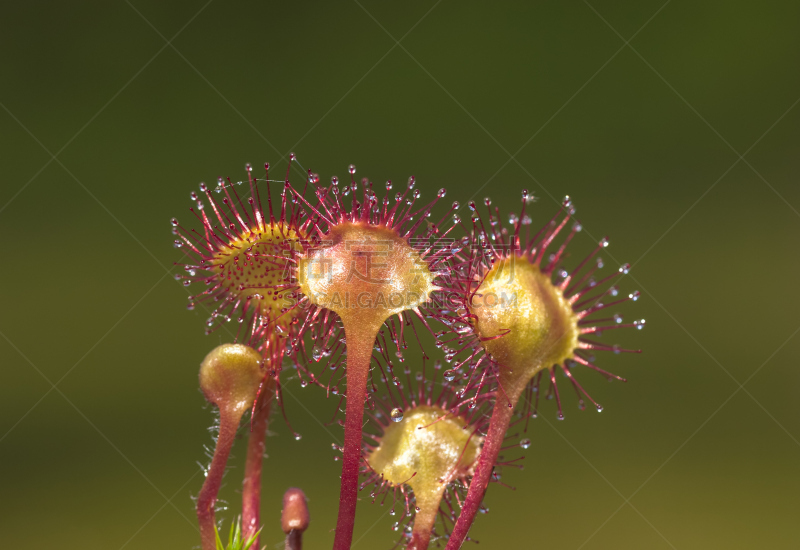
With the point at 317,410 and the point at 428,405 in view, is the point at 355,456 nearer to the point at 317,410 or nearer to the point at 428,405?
the point at 428,405

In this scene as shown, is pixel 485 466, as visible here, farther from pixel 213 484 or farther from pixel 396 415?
pixel 213 484

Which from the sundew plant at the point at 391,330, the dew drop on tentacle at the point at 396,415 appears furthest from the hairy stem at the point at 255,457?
the dew drop on tentacle at the point at 396,415

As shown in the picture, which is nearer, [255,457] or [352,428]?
[352,428]

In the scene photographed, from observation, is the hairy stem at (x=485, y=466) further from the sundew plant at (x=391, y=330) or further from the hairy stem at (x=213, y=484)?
A: the hairy stem at (x=213, y=484)

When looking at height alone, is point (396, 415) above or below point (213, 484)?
above

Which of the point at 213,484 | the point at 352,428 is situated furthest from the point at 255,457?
the point at 352,428

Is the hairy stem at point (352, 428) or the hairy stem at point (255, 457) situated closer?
the hairy stem at point (352, 428)

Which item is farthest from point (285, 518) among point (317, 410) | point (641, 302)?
point (641, 302)

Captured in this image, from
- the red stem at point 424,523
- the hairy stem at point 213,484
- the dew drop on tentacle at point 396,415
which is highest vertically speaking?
the dew drop on tentacle at point 396,415

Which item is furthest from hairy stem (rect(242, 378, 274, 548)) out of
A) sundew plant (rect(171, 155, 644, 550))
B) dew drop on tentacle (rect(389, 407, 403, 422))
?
dew drop on tentacle (rect(389, 407, 403, 422))
